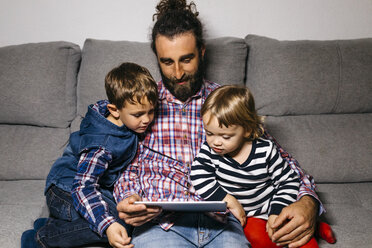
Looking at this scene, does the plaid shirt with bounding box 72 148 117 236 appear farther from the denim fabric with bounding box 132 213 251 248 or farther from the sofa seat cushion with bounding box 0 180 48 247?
the sofa seat cushion with bounding box 0 180 48 247

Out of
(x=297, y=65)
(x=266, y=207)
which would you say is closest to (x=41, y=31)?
(x=297, y=65)

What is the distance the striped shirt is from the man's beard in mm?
271

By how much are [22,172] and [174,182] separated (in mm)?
916

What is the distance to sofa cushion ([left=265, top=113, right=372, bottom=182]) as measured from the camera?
1.64 m

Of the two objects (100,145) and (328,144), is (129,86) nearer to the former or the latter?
(100,145)

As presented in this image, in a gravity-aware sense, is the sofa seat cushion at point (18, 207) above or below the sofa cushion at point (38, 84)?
below

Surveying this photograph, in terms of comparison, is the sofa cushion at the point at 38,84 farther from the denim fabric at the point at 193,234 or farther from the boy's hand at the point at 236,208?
the boy's hand at the point at 236,208

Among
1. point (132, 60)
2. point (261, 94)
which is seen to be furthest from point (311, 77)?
point (132, 60)

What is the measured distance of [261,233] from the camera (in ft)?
3.96

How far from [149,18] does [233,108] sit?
106 cm

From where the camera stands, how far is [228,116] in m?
1.12

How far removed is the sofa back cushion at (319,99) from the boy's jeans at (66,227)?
100 centimetres

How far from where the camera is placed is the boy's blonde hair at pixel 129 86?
1211 mm

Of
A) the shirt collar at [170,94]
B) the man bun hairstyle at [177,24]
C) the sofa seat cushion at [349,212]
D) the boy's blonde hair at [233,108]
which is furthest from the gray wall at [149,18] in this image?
the sofa seat cushion at [349,212]
